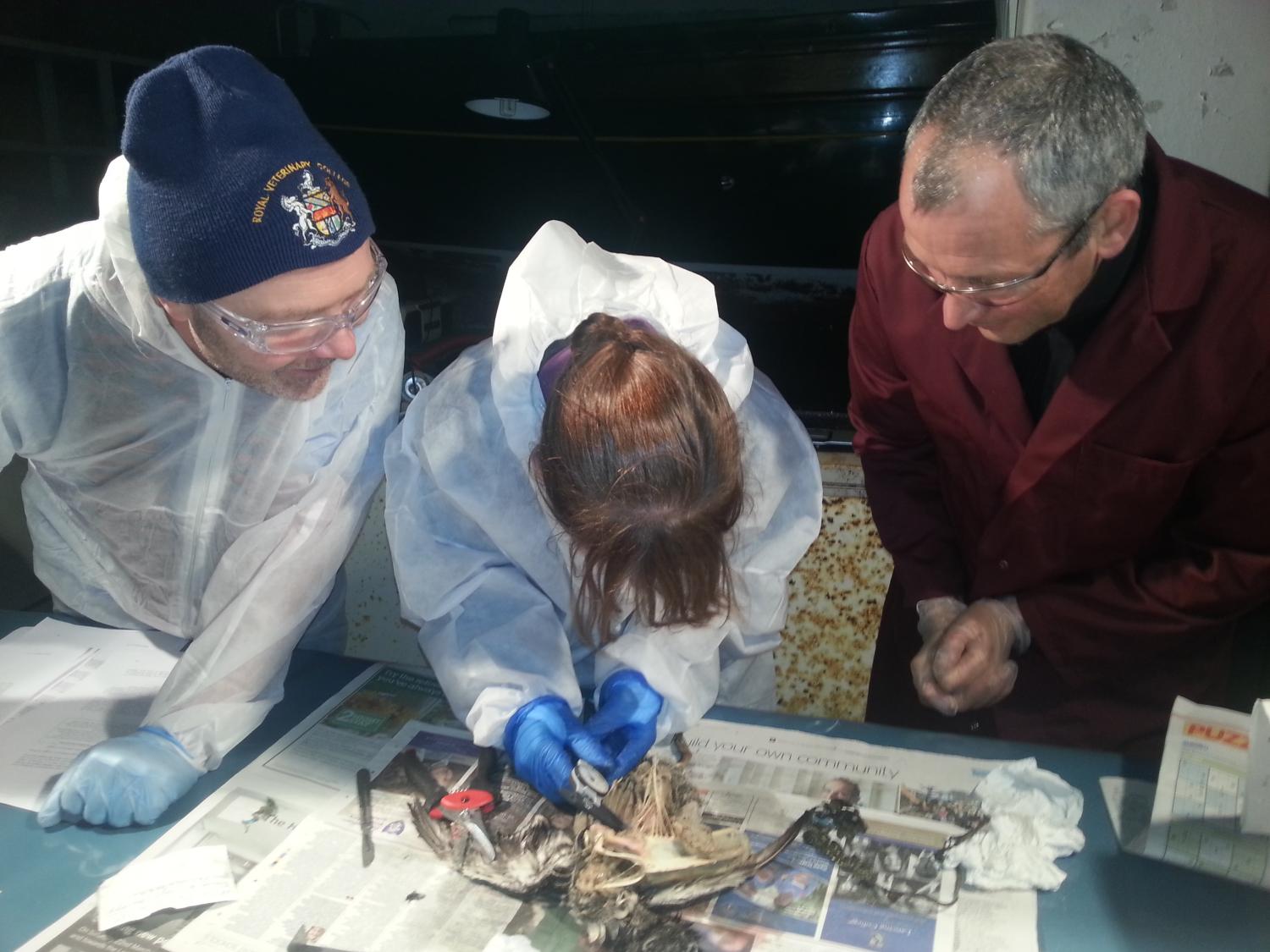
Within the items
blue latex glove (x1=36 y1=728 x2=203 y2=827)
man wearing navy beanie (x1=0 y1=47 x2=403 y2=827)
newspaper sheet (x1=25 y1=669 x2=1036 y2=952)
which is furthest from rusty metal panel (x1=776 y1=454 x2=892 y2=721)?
blue latex glove (x1=36 y1=728 x2=203 y2=827)

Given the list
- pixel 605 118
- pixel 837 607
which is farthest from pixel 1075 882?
pixel 605 118

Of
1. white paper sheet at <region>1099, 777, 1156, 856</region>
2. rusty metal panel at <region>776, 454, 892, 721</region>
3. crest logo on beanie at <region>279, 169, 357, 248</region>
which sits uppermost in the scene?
crest logo on beanie at <region>279, 169, 357, 248</region>

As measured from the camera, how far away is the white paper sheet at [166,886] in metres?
0.91

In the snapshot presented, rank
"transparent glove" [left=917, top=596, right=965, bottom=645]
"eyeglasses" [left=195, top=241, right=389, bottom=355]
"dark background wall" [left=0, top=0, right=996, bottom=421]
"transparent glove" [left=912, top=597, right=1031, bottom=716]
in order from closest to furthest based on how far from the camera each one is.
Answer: "eyeglasses" [left=195, top=241, right=389, bottom=355] < "transparent glove" [left=912, top=597, right=1031, bottom=716] < "transparent glove" [left=917, top=596, right=965, bottom=645] < "dark background wall" [left=0, top=0, right=996, bottom=421]

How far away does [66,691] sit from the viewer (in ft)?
4.06

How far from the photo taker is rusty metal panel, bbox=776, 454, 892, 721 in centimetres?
172

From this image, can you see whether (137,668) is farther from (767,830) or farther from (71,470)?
→ (767,830)

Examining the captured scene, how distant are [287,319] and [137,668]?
21.8 inches

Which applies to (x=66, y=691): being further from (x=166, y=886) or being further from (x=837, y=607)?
(x=837, y=607)

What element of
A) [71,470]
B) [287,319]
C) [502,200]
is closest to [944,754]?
[287,319]

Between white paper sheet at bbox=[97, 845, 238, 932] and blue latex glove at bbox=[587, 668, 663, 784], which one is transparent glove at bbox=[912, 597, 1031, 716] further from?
white paper sheet at bbox=[97, 845, 238, 932]

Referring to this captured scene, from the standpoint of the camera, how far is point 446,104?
190 cm

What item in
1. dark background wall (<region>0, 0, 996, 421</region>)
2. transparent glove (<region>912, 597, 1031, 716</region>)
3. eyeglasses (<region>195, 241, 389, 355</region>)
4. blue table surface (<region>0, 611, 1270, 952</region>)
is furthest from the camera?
dark background wall (<region>0, 0, 996, 421</region>)

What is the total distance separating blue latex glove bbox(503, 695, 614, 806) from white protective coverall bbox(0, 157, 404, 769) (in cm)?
35
